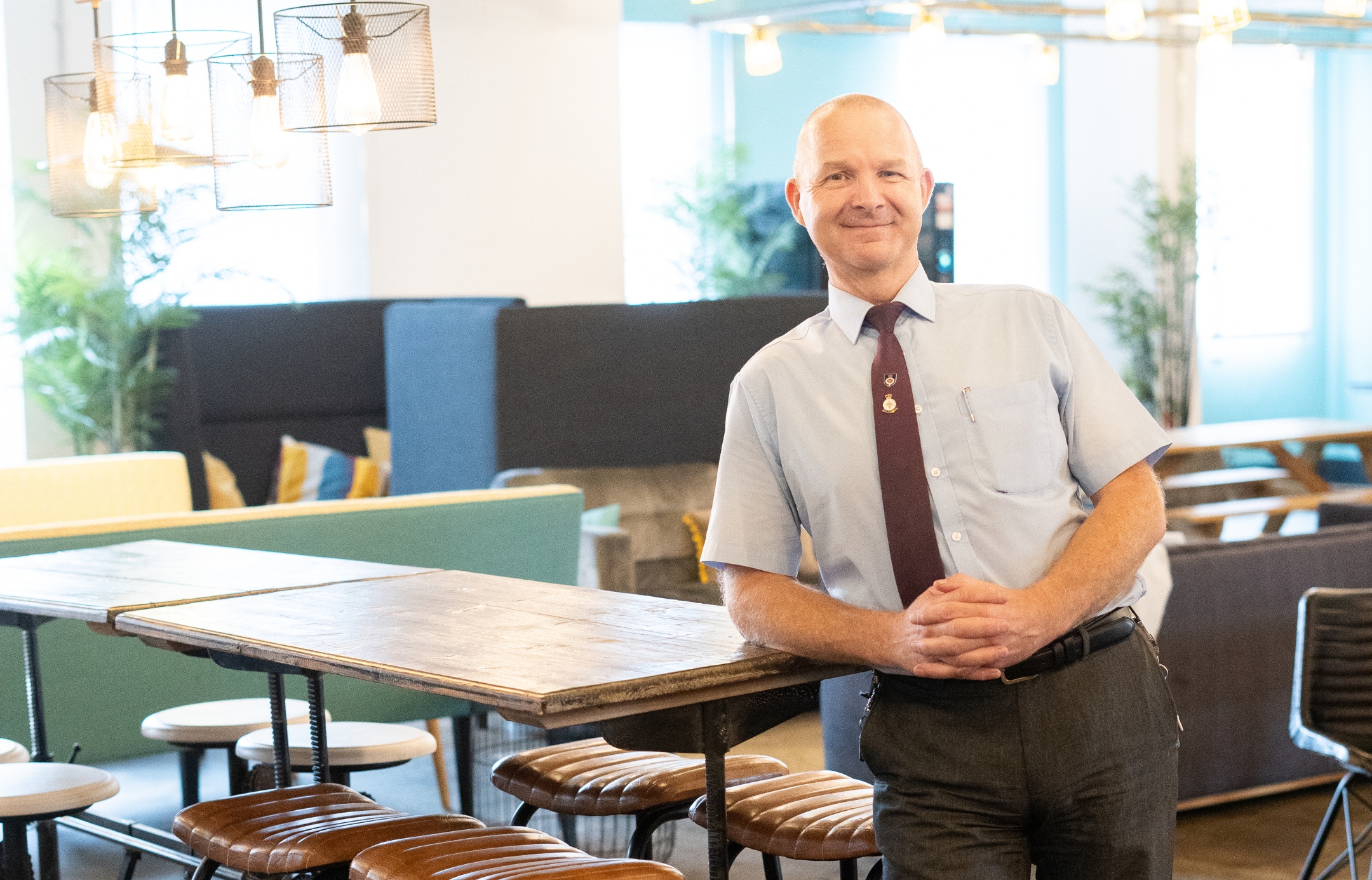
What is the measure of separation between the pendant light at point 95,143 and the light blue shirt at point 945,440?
2.29m

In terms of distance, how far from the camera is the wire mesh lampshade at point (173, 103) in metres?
3.60

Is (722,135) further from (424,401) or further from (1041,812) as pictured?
(1041,812)

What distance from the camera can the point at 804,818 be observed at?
2568 mm

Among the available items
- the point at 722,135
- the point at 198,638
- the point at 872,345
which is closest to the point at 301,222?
the point at 722,135

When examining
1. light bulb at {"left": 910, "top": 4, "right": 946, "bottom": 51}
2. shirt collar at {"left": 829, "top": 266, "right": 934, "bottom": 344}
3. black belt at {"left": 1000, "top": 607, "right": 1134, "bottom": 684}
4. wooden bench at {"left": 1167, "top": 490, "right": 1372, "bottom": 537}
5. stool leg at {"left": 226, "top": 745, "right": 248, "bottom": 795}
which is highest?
light bulb at {"left": 910, "top": 4, "right": 946, "bottom": 51}

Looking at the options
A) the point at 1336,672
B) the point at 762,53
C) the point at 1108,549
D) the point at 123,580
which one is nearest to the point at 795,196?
the point at 1108,549

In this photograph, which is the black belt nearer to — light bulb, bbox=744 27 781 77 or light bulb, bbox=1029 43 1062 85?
light bulb, bbox=744 27 781 77

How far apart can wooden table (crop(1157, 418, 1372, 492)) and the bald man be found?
689 cm

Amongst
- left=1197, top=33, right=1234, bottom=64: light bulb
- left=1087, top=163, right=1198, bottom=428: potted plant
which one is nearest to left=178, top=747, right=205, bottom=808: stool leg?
left=1197, top=33, right=1234, bottom=64: light bulb

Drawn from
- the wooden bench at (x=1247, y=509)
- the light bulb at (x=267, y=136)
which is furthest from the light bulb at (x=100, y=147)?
the wooden bench at (x=1247, y=509)

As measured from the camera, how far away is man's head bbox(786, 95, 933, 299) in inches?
83.8

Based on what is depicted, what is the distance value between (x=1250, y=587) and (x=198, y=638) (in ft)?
9.70

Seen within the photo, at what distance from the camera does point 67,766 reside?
3184mm

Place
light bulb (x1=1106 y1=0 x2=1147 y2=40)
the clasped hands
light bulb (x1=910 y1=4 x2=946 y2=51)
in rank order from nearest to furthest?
the clasped hands
light bulb (x1=1106 y1=0 x2=1147 y2=40)
light bulb (x1=910 y1=4 x2=946 y2=51)
